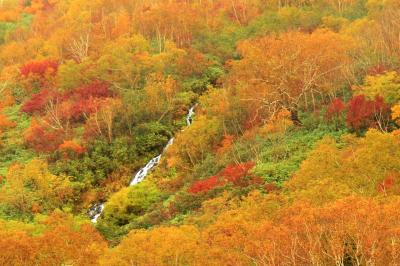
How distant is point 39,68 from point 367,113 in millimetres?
48445

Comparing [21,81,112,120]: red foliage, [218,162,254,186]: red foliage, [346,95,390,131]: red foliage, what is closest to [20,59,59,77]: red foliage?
[21,81,112,120]: red foliage

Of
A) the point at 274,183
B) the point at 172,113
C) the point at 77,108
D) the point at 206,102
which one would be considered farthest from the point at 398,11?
the point at 77,108

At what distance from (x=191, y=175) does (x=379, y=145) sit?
1993 centimetres

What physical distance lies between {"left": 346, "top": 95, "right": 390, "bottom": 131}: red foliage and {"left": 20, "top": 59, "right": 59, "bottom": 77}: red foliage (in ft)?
148

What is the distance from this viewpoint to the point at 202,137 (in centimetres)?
5109

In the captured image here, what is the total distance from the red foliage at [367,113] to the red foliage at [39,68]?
4508 centimetres

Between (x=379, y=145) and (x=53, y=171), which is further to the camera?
(x=53, y=171)

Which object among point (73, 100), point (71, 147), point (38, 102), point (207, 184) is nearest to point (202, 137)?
point (207, 184)

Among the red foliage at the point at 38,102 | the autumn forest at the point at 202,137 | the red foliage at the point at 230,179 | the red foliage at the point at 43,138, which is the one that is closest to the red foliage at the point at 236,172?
the red foliage at the point at 230,179

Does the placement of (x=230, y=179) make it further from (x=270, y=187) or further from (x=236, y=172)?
→ (x=270, y=187)

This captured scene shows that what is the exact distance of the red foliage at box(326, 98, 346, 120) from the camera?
45.6 meters

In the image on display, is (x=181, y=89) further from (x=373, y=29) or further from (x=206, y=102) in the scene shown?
(x=373, y=29)

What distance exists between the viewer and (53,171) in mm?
54062

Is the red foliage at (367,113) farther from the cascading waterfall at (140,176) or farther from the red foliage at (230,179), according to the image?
the cascading waterfall at (140,176)
